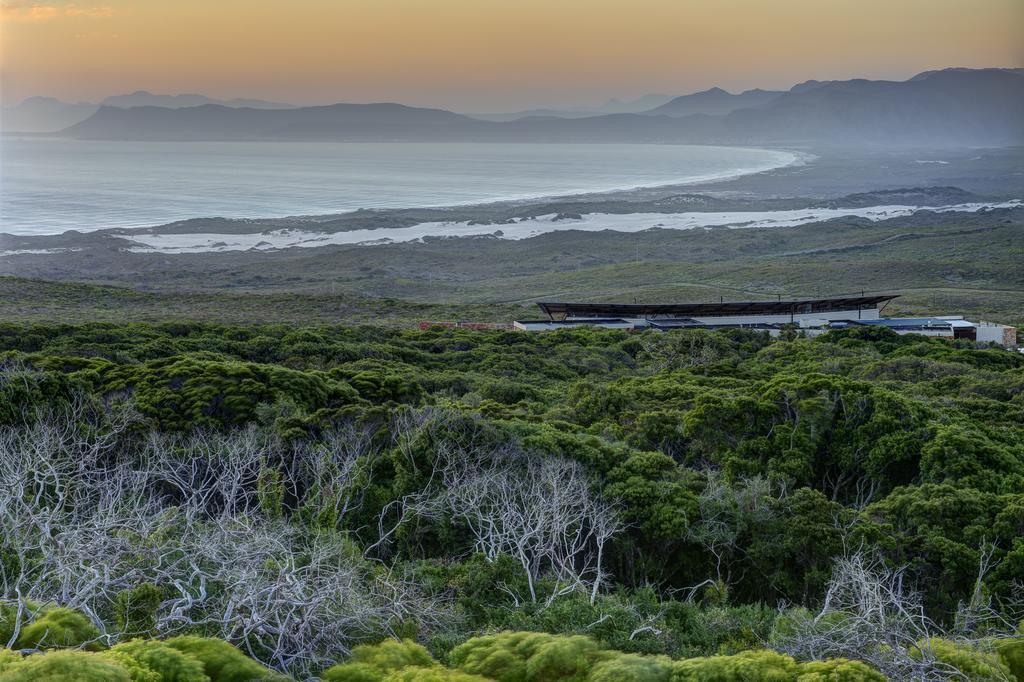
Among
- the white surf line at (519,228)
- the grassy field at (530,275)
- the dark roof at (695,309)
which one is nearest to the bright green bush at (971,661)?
the dark roof at (695,309)

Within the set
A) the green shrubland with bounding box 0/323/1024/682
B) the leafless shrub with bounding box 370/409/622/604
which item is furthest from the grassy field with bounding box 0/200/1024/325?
the leafless shrub with bounding box 370/409/622/604

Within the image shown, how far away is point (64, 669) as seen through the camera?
24.8ft

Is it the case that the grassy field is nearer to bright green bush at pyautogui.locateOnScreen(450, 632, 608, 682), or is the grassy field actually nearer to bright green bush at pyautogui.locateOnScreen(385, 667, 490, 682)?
bright green bush at pyautogui.locateOnScreen(450, 632, 608, 682)

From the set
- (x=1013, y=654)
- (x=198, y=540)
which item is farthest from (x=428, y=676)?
(x=1013, y=654)

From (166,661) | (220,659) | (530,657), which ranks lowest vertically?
(530,657)

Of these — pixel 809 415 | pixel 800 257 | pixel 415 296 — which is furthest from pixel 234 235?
pixel 809 415

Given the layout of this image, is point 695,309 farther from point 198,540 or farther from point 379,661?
point 379,661

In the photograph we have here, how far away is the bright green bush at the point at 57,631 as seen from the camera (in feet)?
28.9

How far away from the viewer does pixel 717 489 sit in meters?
15.0

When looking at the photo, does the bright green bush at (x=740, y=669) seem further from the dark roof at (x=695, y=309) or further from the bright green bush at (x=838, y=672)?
the dark roof at (x=695, y=309)

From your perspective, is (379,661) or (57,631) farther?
(379,661)

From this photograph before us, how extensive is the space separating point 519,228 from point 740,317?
68.5 metres

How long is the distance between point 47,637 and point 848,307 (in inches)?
1863

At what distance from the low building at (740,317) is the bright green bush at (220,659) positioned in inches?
1448
